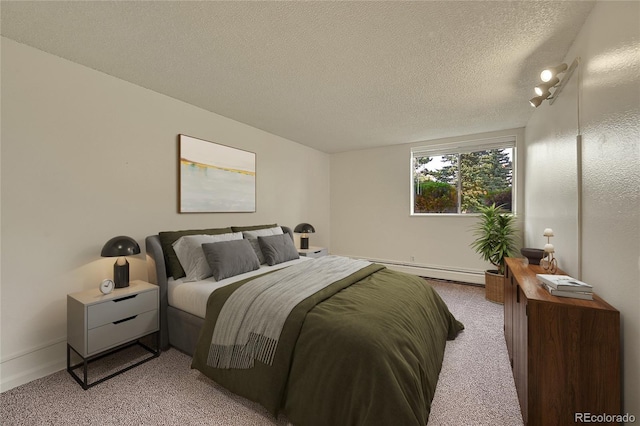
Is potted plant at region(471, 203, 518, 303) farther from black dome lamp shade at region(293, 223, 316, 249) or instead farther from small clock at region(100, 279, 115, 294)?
small clock at region(100, 279, 115, 294)

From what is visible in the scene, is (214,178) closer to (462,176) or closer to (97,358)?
(97,358)

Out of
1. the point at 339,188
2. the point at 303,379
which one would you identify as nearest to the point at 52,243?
the point at 303,379

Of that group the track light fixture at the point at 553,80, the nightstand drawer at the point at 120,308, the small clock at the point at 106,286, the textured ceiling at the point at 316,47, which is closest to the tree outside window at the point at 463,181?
the textured ceiling at the point at 316,47

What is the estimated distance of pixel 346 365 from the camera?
1420 mm

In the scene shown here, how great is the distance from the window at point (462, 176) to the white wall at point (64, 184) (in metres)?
3.98

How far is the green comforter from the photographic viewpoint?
134cm

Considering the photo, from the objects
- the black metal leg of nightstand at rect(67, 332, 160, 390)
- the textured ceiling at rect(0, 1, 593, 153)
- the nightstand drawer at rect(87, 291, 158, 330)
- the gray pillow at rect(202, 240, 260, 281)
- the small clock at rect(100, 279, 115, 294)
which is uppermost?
the textured ceiling at rect(0, 1, 593, 153)

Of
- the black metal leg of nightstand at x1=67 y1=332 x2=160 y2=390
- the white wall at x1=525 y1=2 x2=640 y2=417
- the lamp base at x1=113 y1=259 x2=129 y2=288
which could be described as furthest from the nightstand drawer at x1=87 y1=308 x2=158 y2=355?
the white wall at x1=525 y1=2 x2=640 y2=417

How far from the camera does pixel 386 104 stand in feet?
10.3

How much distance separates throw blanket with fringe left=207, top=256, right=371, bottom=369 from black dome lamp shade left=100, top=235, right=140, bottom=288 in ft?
3.35

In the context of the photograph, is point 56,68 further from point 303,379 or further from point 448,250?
point 448,250

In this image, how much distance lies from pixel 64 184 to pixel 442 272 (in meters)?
5.14

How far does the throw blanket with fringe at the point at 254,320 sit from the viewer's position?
171 centimetres

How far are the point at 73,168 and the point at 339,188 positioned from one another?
435 cm
